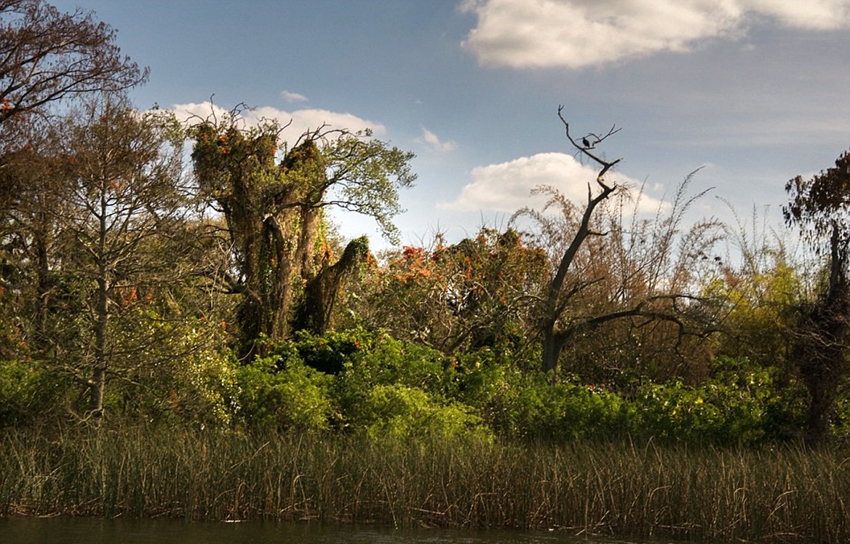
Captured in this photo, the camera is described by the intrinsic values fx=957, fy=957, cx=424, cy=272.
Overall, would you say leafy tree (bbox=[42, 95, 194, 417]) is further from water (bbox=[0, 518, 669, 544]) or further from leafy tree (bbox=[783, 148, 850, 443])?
leafy tree (bbox=[783, 148, 850, 443])

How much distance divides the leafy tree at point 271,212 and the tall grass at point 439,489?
7100mm

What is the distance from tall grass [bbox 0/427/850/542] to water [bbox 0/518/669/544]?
0.32 meters

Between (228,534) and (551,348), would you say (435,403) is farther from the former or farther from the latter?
(228,534)

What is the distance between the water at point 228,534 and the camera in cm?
1027

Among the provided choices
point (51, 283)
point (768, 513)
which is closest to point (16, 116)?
point (51, 283)

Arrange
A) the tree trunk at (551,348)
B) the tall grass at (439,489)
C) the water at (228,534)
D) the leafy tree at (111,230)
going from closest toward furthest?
the water at (228,534) < the tall grass at (439,489) < the leafy tree at (111,230) < the tree trunk at (551,348)

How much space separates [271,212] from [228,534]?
10.1 meters

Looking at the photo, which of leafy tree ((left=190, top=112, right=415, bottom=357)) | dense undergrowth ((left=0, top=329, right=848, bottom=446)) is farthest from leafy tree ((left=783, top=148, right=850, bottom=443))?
leafy tree ((left=190, top=112, right=415, bottom=357))

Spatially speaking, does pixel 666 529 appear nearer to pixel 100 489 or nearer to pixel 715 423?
pixel 715 423

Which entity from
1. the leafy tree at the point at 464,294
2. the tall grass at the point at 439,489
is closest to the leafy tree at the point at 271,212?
the leafy tree at the point at 464,294

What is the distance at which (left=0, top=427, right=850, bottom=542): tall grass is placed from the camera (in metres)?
11.1

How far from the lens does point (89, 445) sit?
491 inches

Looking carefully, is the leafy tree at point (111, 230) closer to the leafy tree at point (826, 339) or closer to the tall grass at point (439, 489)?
the tall grass at point (439, 489)

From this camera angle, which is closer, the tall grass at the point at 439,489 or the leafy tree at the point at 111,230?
the tall grass at the point at 439,489
